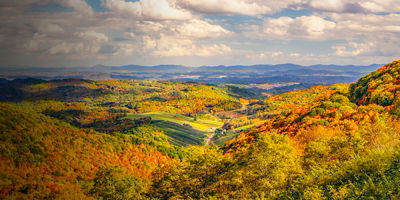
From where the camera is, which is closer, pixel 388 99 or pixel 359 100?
pixel 388 99

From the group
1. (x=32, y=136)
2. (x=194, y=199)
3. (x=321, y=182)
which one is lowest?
(x=32, y=136)

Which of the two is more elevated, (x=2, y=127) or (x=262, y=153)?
(x=262, y=153)

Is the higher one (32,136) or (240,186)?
(240,186)

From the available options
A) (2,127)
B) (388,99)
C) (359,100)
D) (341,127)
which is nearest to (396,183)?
(341,127)

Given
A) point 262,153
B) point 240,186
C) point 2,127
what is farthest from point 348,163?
point 2,127

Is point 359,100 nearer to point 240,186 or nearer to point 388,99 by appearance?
point 388,99

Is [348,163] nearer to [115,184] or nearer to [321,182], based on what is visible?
[321,182]

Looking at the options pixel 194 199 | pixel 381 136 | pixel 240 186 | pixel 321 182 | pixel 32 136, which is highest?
pixel 381 136

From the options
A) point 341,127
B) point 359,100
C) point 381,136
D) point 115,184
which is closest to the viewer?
point 381,136

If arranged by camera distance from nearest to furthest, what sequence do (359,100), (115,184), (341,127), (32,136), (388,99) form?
(115,184)
(341,127)
(388,99)
(359,100)
(32,136)
